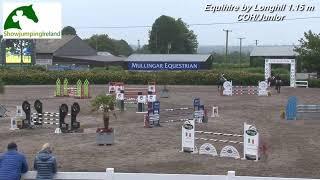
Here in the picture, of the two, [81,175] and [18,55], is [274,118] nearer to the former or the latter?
[81,175]

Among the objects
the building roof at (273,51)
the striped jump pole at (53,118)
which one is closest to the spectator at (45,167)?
the striped jump pole at (53,118)

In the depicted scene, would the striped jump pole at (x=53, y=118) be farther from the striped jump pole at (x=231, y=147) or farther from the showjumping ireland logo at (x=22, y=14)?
the showjumping ireland logo at (x=22, y=14)

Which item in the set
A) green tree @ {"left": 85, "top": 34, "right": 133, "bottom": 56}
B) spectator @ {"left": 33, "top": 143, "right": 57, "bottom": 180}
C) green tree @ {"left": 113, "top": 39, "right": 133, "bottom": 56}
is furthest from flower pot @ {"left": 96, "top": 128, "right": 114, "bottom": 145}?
green tree @ {"left": 113, "top": 39, "right": 133, "bottom": 56}

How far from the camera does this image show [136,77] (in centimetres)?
5912

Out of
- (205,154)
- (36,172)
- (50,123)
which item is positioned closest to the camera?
(36,172)

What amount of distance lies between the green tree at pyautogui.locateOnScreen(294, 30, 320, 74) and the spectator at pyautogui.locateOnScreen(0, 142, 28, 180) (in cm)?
4993

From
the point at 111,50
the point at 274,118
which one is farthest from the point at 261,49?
the point at 274,118

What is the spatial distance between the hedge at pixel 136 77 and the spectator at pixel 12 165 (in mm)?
49034

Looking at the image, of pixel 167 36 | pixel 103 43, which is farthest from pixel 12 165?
pixel 103 43

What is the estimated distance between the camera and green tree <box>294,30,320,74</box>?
184 ft

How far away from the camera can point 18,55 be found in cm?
6488

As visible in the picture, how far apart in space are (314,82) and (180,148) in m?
39.4

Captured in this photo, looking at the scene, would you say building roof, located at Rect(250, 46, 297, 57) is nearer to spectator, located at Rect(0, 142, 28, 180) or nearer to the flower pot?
the flower pot

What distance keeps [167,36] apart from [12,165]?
10434 cm
